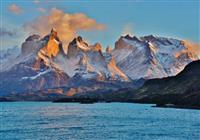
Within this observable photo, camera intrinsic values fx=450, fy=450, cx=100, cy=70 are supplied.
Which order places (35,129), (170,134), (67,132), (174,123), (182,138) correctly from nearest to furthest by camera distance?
1. (182,138)
2. (170,134)
3. (67,132)
4. (35,129)
5. (174,123)

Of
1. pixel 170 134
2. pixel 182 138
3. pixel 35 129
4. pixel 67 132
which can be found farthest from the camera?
pixel 35 129

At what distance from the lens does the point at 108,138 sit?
117 m

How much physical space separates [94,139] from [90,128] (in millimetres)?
28811

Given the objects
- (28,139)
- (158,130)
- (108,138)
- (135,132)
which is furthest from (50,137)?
(158,130)

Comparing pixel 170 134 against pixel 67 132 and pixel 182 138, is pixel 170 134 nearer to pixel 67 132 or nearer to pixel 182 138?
pixel 182 138

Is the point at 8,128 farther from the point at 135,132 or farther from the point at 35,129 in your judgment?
the point at 135,132

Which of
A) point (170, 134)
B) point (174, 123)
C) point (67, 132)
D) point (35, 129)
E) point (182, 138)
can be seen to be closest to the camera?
point (182, 138)

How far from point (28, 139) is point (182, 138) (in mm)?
39751

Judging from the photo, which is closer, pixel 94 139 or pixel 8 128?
pixel 94 139

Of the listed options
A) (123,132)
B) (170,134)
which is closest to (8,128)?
(123,132)

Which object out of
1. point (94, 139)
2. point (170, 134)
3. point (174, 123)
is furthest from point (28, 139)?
point (174, 123)

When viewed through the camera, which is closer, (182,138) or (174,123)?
(182,138)

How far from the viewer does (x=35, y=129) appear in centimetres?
14238

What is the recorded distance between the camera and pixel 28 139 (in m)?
117
